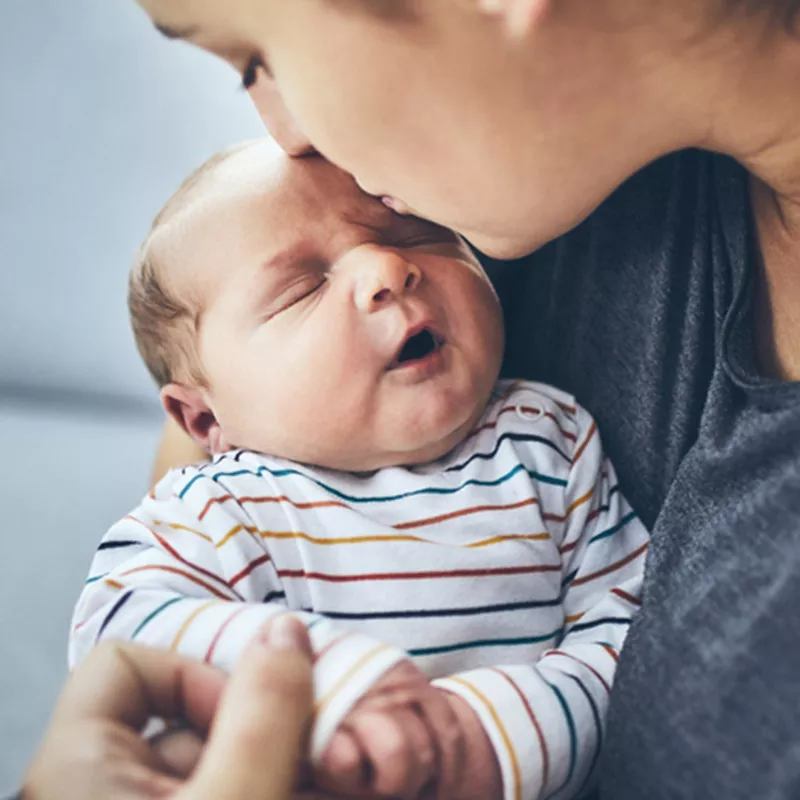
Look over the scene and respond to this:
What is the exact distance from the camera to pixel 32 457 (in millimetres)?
739

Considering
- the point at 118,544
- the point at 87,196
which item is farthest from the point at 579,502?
the point at 87,196

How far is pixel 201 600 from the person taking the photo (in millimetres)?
507

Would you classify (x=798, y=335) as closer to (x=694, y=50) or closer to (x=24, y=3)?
(x=694, y=50)

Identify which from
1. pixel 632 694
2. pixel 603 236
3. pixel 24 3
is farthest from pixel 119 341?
pixel 632 694

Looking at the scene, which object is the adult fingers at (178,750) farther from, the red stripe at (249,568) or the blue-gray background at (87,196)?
the blue-gray background at (87,196)

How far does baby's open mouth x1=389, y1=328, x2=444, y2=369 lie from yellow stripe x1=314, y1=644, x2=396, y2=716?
0.28 metres

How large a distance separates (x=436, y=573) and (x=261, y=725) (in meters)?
0.25

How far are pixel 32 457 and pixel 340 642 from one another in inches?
16.9

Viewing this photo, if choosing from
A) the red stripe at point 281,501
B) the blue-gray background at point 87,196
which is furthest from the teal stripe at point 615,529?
the blue-gray background at point 87,196

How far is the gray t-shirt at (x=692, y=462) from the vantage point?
47 cm

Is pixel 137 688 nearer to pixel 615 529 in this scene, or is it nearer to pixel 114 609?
pixel 114 609

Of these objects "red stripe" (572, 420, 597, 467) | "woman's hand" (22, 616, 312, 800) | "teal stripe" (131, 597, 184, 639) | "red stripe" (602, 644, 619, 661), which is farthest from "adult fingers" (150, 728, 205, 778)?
"red stripe" (572, 420, 597, 467)

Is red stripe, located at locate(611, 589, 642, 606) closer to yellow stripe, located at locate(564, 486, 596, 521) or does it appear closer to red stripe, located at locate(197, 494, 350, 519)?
yellow stripe, located at locate(564, 486, 596, 521)

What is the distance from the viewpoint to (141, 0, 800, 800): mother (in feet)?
1.46
